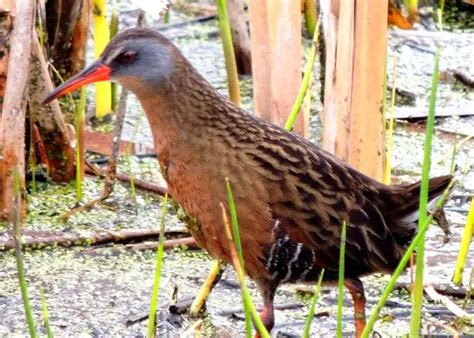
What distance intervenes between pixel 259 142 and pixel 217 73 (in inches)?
109

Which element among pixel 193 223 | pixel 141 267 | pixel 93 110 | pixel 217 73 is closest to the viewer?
pixel 193 223

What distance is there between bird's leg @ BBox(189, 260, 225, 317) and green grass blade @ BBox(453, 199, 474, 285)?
0.75m

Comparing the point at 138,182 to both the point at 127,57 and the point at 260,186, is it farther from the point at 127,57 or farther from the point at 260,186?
the point at 260,186

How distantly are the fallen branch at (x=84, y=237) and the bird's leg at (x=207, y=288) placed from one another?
20.8 inches

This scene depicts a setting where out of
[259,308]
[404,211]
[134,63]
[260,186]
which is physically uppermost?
[134,63]

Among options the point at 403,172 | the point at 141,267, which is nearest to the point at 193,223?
the point at 141,267

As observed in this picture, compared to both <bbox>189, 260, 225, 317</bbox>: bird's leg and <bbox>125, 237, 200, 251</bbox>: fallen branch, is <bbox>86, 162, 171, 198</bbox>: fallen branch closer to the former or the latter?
<bbox>125, 237, 200, 251</bbox>: fallen branch

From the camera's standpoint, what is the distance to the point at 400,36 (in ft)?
21.0

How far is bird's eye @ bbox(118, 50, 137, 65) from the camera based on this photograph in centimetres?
348

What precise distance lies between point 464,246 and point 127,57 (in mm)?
1171

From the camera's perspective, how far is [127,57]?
3.48 metres

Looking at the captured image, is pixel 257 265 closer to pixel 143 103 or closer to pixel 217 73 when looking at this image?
pixel 143 103

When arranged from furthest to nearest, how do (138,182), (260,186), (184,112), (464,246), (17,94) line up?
(138,182) → (17,94) → (464,246) → (184,112) → (260,186)

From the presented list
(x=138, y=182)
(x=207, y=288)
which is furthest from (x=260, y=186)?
(x=138, y=182)
